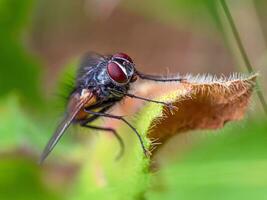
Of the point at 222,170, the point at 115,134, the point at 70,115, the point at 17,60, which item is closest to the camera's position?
the point at 70,115

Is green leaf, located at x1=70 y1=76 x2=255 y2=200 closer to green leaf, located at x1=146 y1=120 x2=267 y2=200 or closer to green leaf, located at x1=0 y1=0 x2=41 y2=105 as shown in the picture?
green leaf, located at x1=146 y1=120 x2=267 y2=200

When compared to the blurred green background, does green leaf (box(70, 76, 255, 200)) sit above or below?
above

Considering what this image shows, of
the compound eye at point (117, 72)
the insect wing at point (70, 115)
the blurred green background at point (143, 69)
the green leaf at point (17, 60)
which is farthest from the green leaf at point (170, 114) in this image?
the green leaf at point (17, 60)

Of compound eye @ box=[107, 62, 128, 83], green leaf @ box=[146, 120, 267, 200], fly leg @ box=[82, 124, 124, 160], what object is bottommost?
green leaf @ box=[146, 120, 267, 200]

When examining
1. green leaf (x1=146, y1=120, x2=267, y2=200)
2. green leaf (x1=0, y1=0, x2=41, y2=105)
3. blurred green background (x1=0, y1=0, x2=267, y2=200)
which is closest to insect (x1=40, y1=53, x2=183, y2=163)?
blurred green background (x1=0, y1=0, x2=267, y2=200)

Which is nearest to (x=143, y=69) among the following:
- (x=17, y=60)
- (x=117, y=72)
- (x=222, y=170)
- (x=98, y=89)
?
(x=17, y=60)

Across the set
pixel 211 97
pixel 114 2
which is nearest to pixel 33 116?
pixel 114 2

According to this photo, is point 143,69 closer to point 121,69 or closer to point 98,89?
point 98,89

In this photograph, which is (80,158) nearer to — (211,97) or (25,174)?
(25,174)
